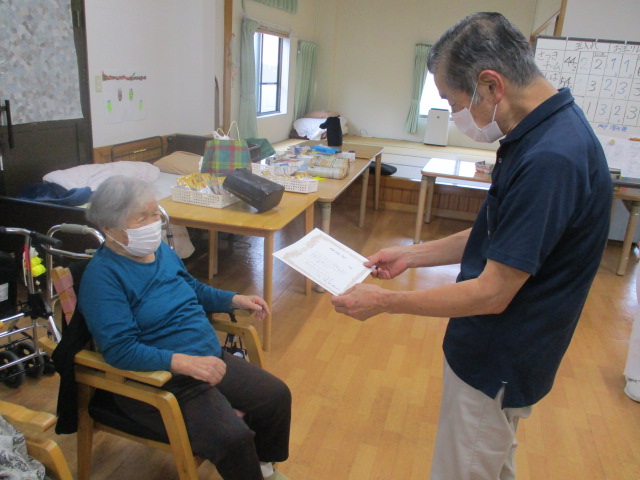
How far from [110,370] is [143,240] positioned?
369mm

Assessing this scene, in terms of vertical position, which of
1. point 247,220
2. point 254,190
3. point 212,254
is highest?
point 254,190

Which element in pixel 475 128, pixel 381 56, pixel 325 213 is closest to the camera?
pixel 475 128

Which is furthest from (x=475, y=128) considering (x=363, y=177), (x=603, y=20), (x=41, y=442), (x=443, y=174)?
(x=603, y=20)

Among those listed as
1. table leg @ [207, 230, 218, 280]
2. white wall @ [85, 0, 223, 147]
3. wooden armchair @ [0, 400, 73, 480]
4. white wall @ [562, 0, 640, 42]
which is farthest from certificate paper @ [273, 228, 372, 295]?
white wall @ [562, 0, 640, 42]

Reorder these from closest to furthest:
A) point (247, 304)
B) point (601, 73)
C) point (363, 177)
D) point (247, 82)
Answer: point (247, 304), point (601, 73), point (363, 177), point (247, 82)

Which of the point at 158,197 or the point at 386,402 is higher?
the point at 158,197

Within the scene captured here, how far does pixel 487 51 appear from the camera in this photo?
39.1 inches

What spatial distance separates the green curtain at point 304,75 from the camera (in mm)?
8477

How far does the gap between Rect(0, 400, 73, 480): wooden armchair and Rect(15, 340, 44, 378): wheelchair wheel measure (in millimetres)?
1117

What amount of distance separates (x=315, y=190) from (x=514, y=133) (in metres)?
2.07

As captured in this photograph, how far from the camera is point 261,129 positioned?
7426mm

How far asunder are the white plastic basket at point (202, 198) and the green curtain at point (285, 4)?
15.8ft

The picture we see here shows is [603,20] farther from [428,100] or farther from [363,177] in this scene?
[428,100]

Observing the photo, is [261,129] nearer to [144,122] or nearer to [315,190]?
[144,122]
